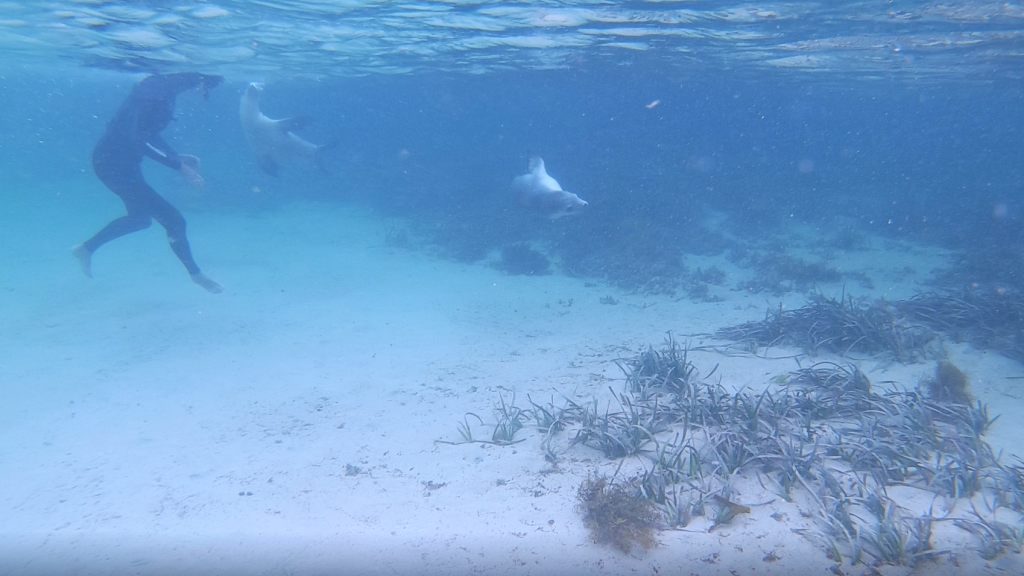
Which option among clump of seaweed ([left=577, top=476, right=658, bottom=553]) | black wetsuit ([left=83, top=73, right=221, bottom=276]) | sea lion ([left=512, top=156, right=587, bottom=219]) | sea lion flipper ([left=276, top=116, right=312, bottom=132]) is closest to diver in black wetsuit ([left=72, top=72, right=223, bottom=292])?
black wetsuit ([left=83, top=73, right=221, bottom=276])

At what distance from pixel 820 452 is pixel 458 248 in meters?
15.7

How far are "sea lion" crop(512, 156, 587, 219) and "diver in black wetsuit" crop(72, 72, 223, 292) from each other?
19.9 ft

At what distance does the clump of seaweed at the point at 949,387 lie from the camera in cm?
632

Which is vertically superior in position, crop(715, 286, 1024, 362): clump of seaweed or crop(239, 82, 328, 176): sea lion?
crop(239, 82, 328, 176): sea lion

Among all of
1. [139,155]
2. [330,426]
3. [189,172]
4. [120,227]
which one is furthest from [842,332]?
[120,227]

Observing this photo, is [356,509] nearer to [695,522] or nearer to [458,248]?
[695,522]

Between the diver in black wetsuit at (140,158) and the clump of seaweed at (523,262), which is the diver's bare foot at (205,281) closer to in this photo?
the diver in black wetsuit at (140,158)

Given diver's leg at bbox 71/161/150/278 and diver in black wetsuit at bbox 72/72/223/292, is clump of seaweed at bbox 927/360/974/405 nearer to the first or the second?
diver in black wetsuit at bbox 72/72/223/292

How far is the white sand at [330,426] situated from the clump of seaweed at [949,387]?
60cm

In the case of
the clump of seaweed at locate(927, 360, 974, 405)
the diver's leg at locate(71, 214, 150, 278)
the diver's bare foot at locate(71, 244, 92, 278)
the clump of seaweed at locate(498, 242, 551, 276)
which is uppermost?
the diver's leg at locate(71, 214, 150, 278)

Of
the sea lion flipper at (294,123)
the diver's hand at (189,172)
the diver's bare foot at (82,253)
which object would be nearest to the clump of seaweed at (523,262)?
the sea lion flipper at (294,123)

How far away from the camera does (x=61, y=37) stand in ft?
55.1

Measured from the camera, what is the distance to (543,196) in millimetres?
8031

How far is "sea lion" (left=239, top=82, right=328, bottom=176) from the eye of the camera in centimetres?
1140
